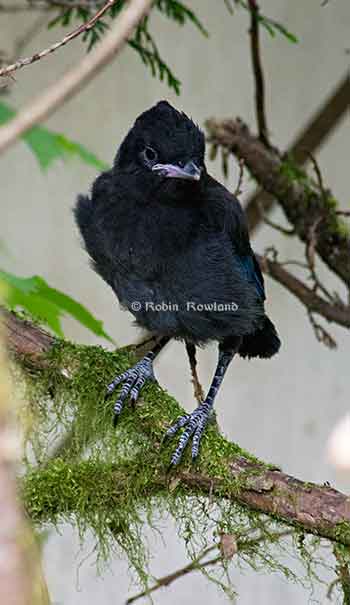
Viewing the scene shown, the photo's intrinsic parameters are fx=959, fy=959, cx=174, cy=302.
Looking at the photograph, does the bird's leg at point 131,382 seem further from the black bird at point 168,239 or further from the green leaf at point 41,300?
the green leaf at point 41,300

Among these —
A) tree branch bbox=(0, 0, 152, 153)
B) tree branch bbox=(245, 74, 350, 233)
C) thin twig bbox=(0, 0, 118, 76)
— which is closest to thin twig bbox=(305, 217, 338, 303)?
tree branch bbox=(245, 74, 350, 233)

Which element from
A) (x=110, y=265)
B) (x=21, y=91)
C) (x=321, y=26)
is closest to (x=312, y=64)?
(x=321, y=26)

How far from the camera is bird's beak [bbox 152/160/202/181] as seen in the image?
2109mm

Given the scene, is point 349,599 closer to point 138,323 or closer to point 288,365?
point 138,323

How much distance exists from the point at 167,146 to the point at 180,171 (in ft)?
0.22

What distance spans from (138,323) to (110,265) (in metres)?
0.16

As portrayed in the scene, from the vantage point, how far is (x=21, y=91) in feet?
13.0

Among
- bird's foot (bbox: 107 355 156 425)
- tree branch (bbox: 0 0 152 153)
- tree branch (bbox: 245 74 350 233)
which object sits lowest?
tree branch (bbox: 0 0 152 153)

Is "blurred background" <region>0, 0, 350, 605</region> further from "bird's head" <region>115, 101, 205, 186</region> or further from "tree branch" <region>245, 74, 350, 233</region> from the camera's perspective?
"bird's head" <region>115, 101, 205, 186</region>

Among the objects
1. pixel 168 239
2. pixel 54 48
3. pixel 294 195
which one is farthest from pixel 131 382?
pixel 294 195

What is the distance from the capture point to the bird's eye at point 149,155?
219 centimetres

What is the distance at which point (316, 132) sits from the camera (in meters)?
3.78

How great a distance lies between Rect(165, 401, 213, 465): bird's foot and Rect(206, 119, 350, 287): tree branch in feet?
3.78

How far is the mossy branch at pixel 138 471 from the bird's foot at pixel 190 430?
0.06ft
